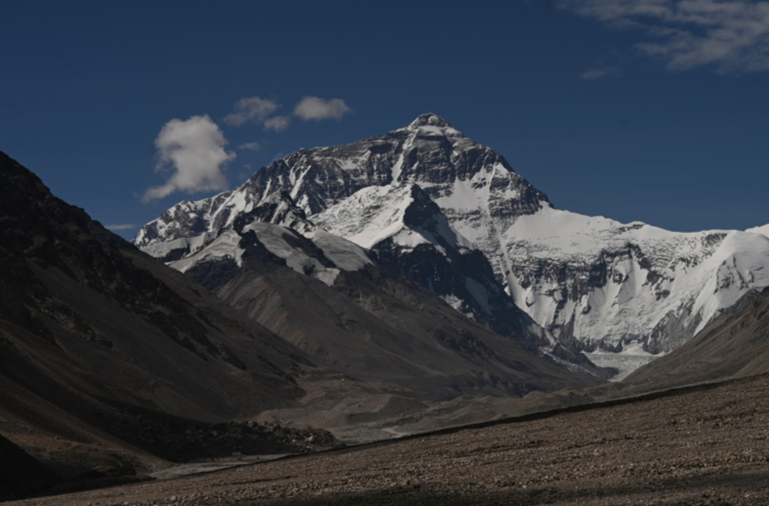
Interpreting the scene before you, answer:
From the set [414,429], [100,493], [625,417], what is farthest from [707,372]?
[100,493]

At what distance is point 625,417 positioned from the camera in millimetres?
61688

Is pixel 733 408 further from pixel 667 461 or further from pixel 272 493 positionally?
pixel 272 493

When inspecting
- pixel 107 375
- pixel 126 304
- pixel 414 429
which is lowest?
pixel 414 429

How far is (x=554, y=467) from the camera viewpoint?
45.1 m

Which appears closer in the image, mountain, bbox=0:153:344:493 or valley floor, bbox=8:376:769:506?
valley floor, bbox=8:376:769:506

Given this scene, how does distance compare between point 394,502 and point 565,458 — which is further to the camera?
point 565,458

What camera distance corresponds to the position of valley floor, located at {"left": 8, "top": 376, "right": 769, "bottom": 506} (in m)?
36.5

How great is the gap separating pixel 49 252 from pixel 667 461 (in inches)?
6085

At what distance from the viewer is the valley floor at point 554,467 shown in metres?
36.5

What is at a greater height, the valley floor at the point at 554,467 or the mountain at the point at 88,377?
the mountain at the point at 88,377

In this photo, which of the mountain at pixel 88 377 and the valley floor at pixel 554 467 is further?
the mountain at pixel 88 377

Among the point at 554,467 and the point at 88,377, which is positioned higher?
the point at 88,377

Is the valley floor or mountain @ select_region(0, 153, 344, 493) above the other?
mountain @ select_region(0, 153, 344, 493)

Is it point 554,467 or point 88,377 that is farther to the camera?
point 88,377
